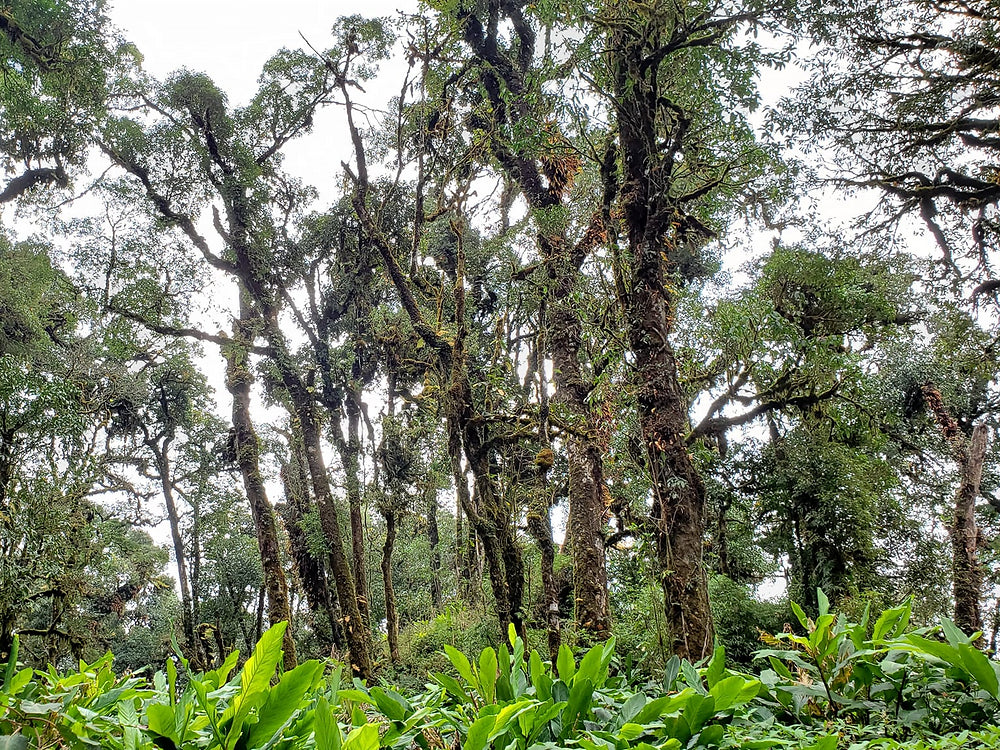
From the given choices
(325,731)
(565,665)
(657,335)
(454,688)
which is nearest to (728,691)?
(565,665)

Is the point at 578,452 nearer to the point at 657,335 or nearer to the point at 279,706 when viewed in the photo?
the point at 657,335

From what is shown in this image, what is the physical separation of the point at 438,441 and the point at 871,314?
23.6ft

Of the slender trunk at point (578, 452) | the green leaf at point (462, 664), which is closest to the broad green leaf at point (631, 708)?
the green leaf at point (462, 664)

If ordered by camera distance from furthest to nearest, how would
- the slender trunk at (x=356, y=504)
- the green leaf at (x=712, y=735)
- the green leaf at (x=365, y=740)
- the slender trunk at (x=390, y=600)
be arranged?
the slender trunk at (x=356, y=504)
the slender trunk at (x=390, y=600)
the green leaf at (x=712, y=735)
the green leaf at (x=365, y=740)

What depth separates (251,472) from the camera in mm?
10523

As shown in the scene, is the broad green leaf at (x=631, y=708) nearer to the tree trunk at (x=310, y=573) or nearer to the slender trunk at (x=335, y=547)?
the slender trunk at (x=335, y=547)

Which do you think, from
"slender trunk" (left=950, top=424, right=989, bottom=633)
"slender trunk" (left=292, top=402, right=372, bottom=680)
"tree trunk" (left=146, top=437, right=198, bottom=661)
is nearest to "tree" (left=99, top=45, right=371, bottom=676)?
"slender trunk" (left=292, top=402, right=372, bottom=680)

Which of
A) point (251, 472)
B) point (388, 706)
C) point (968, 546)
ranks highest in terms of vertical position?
point (251, 472)

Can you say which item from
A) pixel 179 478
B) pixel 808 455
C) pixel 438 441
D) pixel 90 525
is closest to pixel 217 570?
pixel 179 478

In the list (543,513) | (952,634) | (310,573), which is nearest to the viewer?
(952,634)

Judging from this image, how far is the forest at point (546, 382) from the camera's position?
1.72 metres

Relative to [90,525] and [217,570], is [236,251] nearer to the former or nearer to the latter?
[90,525]

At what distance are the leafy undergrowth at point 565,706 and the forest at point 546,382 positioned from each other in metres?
0.01

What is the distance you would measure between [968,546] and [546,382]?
5.68 meters
